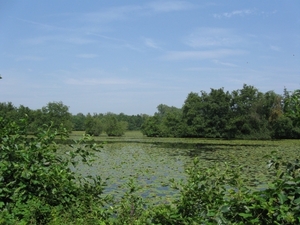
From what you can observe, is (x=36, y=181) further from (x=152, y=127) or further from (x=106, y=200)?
Answer: (x=152, y=127)

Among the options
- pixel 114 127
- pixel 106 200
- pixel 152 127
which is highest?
pixel 152 127

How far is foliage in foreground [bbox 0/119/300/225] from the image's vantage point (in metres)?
2.33

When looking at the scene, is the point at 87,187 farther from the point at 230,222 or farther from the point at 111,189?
the point at 111,189

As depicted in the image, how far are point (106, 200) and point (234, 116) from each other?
49.5 meters

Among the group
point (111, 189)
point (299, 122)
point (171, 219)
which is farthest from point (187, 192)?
point (111, 189)

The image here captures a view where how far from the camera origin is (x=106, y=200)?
13.8ft

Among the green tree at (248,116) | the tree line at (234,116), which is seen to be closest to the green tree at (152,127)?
the tree line at (234,116)

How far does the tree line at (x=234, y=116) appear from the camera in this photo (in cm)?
4953

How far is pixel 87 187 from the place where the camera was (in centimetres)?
423

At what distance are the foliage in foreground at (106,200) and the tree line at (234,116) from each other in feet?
157

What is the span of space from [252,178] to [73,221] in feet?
29.3

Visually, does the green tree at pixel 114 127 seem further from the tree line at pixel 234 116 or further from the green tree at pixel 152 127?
the tree line at pixel 234 116

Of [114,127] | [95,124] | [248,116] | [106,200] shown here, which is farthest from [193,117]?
[106,200]

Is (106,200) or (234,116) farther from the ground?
(234,116)
